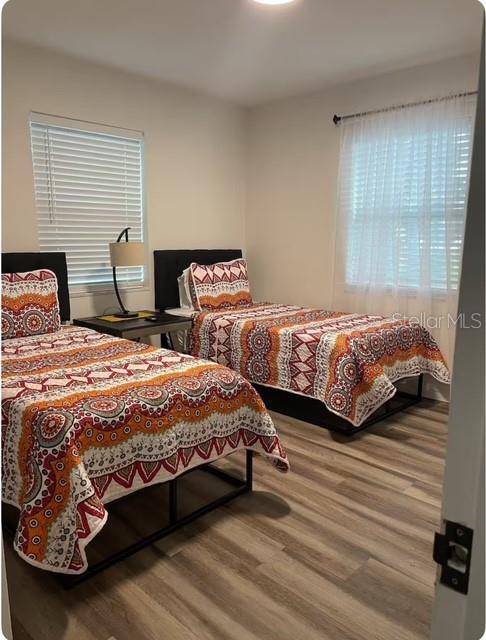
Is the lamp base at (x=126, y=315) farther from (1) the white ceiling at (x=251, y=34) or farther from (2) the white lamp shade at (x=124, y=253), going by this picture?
(1) the white ceiling at (x=251, y=34)

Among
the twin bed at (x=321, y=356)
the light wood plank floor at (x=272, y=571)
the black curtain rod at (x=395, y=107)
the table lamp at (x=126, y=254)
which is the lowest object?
the light wood plank floor at (x=272, y=571)

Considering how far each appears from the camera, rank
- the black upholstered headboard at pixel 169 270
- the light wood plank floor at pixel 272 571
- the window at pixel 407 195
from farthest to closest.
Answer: the black upholstered headboard at pixel 169 270, the window at pixel 407 195, the light wood plank floor at pixel 272 571

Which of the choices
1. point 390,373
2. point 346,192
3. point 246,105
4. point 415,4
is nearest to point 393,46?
point 415,4

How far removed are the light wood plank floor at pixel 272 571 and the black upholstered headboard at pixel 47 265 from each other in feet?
5.76

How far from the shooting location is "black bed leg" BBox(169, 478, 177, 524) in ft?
7.04

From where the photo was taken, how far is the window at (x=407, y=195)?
142 inches

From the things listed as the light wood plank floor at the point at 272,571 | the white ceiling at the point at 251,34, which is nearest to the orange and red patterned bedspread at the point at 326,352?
the light wood plank floor at the point at 272,571

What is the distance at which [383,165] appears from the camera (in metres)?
3.99

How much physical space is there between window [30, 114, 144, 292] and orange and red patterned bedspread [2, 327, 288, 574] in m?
1.37

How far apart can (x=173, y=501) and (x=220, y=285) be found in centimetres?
249

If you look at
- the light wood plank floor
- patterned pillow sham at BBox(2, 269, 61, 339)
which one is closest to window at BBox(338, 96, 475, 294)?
the light wood plank floor

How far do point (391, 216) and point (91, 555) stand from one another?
10.7 feet

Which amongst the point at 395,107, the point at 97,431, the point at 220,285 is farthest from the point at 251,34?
the point at 97,431

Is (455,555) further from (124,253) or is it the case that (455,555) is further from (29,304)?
(124,253)
